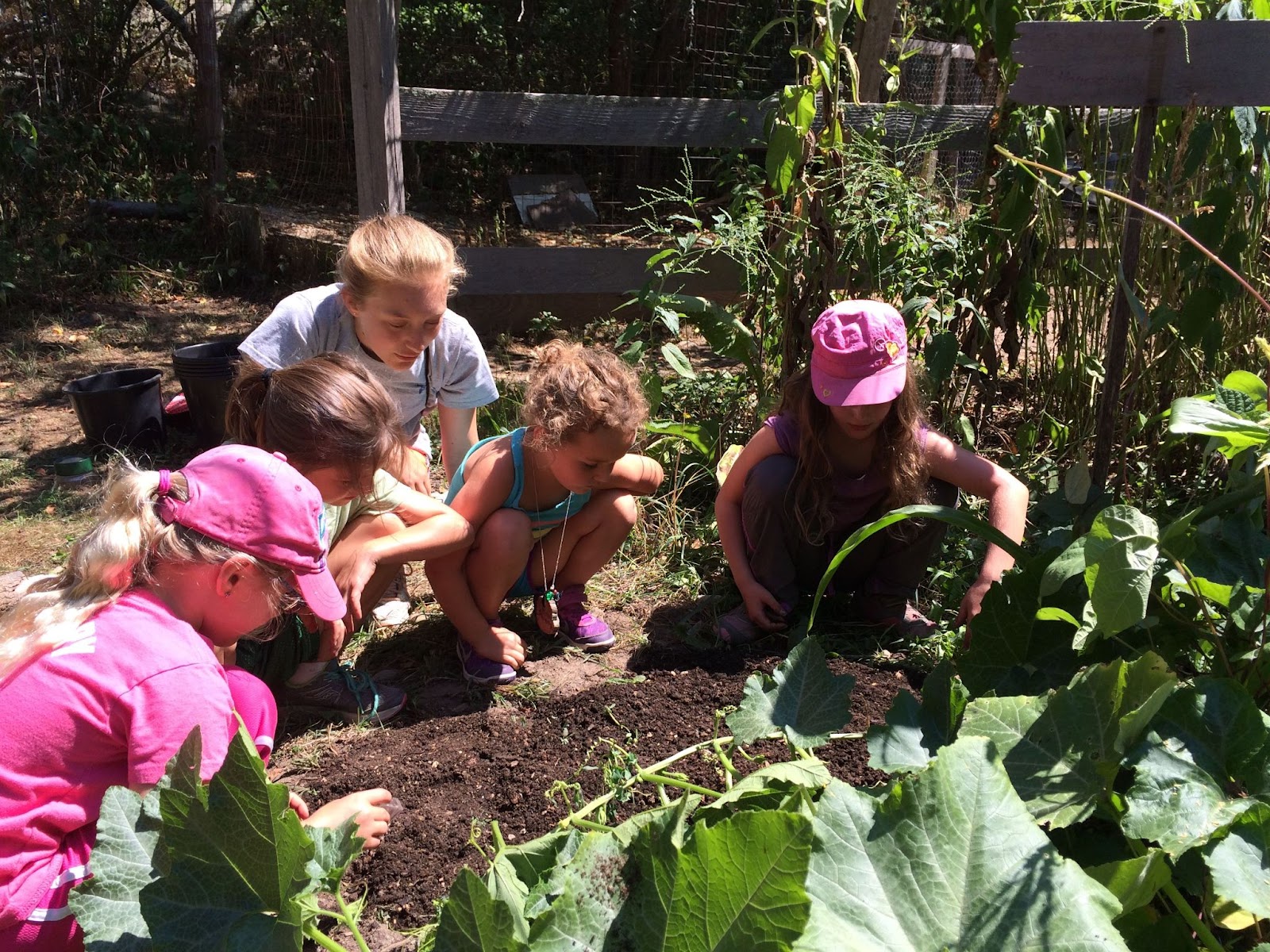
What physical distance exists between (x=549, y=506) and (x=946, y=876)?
1.82 m

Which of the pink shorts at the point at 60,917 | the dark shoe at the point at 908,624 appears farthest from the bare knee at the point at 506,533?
the pink shorts at the point at 60,917

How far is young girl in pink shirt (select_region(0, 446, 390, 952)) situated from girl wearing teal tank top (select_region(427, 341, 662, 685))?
2.72 feet

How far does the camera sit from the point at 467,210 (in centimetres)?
935

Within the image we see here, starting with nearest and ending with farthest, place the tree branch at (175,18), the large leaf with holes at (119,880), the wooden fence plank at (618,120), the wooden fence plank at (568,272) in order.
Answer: the large leaf with holes at (119,880) < the wooden fence plank at (618,120) < the wooden fence plank at (568,272) < the tree branch at (175,18)

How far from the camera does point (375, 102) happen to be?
12.5 ft

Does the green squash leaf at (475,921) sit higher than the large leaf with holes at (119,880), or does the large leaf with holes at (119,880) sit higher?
the green squash leaf at (475,921)

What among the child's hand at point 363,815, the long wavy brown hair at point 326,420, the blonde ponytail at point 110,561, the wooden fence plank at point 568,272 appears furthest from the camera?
the wooden fence plank at point 568,272

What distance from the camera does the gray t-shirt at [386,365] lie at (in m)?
2.68

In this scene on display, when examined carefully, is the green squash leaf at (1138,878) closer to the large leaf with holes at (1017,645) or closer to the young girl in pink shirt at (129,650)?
the large leaf with holes at (1017,645)

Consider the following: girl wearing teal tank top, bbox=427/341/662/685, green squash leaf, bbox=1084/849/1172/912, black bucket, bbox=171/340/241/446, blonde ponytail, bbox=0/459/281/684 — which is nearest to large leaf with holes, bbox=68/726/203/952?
blonde ponytail, bbox=0/459/281/684

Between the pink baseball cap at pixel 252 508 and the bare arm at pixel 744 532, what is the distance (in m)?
1.21

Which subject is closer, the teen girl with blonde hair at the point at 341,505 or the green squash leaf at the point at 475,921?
the green squash leaf at the point at 475,921

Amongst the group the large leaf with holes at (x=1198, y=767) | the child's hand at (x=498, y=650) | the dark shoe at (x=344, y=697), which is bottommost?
the dark shoe at (x=344, y=697)

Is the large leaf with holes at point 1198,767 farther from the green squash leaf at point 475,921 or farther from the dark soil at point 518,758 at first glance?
the dark soil at point 518,758
